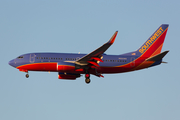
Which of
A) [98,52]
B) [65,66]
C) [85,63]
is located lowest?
[65,66]

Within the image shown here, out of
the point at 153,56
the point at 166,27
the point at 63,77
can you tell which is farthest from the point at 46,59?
the point at 166,27

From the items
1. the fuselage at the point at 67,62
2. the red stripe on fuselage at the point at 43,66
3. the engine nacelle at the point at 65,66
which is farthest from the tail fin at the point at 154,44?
the red stripe on fuselage at the point at 43,66

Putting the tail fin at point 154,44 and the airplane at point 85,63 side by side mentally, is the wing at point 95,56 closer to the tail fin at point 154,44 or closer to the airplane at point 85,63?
the airplane at point 85,63

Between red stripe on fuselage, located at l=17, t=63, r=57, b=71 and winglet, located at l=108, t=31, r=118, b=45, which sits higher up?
winglet, located at l=108, t=31, r=118, b=45

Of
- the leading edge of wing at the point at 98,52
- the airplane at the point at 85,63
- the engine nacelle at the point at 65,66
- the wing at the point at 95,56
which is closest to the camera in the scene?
the leading edge of wing at the point at 98,52

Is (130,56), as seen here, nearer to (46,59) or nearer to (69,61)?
(69,61)

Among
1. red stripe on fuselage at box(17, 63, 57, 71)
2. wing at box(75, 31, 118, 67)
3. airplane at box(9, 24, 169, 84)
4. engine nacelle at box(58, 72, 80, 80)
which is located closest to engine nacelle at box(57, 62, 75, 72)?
airplane at box(9, 24, 169, 84)

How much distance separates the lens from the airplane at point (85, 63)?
51.2 metres

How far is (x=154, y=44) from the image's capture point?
2222 inches

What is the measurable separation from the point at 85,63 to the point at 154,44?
43.2ft

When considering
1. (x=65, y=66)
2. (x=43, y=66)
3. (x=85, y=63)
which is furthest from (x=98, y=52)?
(x=43, y=66)

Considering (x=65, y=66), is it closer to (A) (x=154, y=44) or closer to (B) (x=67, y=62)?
(B) (x=67, y=62)

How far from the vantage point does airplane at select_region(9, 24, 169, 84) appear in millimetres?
51250

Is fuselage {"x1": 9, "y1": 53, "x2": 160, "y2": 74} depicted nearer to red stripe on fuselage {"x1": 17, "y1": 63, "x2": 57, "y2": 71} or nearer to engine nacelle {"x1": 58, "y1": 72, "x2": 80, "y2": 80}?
red stripe on fuselage {"x1": 17, "y1": 63, "x2": 57, "y2": 71}
